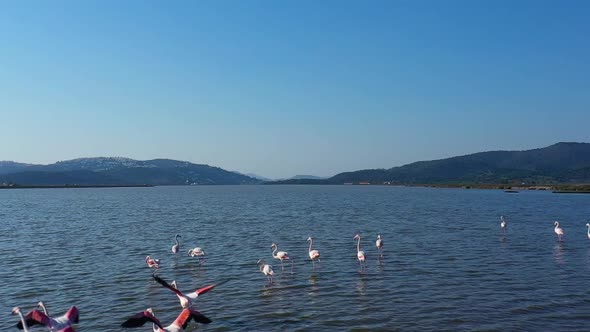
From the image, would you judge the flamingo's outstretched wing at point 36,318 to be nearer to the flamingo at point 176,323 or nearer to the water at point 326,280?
the flamingo at point 176,323

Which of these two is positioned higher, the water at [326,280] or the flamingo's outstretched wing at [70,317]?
the flamingo's outstretched wing at [70,317]

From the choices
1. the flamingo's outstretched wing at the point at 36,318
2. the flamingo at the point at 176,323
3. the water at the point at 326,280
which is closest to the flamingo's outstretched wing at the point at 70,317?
the flamingo's outstretched wing at the point at 36,318

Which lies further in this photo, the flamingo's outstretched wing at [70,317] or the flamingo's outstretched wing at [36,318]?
the flamingo's outstretched wing at [70,317]

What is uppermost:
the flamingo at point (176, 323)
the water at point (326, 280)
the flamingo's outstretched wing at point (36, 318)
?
the flamingo's outstretched wing at point (36, 318)

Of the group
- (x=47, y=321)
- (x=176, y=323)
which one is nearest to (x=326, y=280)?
(x=176, y=323)

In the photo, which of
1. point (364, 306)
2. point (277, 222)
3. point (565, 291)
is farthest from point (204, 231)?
point (565, 291)

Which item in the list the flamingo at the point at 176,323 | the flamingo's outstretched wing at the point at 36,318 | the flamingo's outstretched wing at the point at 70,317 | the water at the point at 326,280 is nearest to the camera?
the flamingo's outstretched wing at the point at 36,318

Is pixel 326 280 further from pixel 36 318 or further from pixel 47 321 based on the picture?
pixel 36 318

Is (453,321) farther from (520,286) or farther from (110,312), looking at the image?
(110,312)

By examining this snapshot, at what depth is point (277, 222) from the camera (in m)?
44.8

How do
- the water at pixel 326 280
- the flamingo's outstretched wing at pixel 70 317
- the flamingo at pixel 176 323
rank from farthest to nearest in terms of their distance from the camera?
the water at pixel 326 280 < the flamingo's outstretched wing at pixel 70 317 < the flamingo at pixel 176 323

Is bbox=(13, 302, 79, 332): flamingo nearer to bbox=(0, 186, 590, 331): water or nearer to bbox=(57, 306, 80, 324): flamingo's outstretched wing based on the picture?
bbox=(57, 306, 80, 324): flamingo's outstretched wing

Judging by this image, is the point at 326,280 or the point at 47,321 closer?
the point at 47,321

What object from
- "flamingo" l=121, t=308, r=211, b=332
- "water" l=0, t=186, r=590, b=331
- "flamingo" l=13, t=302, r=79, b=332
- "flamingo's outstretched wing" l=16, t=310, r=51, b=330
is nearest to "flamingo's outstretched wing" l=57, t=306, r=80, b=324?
"flamingo" l=13, t=302, r=79, b=332
